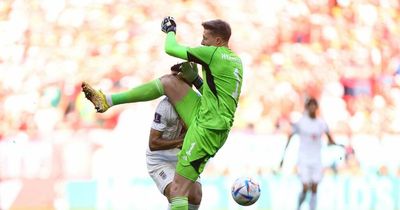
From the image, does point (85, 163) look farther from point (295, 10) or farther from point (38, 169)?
point (295, 10)

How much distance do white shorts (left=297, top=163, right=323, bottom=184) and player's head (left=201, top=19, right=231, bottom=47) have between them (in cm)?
563

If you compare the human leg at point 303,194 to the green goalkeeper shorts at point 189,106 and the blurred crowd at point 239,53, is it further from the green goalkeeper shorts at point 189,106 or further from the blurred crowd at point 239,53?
the green goalkeeper shorts at point 189,106

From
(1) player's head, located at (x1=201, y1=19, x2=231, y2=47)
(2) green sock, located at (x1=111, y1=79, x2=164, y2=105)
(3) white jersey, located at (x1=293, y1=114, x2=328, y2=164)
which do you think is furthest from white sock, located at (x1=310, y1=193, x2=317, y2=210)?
(1) player's head, located at (x1=201, y1=19, x2=231, y2=47)

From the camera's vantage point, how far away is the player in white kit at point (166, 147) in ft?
26.9

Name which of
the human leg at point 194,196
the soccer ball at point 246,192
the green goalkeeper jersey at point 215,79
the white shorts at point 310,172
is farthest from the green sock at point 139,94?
the white shorts at point 310,172

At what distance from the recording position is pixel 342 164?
1429 cm

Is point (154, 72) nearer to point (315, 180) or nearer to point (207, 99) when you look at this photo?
point (315, 180)

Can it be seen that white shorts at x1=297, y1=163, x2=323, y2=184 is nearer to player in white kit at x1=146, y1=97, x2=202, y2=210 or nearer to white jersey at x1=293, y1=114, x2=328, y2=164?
white jersey at x1=293, y1=114, x2=328, y2=164

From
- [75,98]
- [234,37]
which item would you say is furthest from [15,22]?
[234,37]

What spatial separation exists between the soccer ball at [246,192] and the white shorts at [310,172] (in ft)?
15.6

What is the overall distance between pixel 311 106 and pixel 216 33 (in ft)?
17.2

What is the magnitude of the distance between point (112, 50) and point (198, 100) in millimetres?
5997

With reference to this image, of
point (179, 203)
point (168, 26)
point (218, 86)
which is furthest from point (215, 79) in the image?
point (179, 203)

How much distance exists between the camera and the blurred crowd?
13516 millimetres
